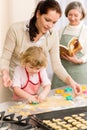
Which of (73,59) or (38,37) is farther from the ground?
(38,37)

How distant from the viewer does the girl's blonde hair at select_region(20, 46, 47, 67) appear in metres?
1.70

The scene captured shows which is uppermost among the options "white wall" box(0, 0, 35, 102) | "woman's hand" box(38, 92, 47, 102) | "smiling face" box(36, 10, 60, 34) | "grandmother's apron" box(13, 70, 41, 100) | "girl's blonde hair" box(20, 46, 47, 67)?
"white wall" box(0, 0, 35, 102)

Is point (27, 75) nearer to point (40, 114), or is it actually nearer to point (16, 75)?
point (16, 75)

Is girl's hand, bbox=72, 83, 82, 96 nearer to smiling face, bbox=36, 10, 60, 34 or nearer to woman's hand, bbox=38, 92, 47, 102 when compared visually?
woman's hand, bbox=38, 92, 47, 102

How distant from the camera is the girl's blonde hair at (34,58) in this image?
170 cm

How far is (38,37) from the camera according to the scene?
6.53 feet

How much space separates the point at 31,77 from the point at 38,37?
30 cm

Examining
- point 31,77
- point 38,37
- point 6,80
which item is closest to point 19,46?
point 38,37

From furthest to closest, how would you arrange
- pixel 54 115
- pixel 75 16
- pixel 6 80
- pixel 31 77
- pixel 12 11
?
pixel 12 11 → pixel 75 16 → pixel 31 77 → pixel 6 80 → pixel 54 115

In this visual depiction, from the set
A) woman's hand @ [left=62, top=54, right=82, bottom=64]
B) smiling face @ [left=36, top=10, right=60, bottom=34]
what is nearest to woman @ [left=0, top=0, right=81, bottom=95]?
smiling face @ [left=36, top=10, right=60, bottom=34]

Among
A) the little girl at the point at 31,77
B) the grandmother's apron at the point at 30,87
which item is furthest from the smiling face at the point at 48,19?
the grandmother's apron at the point at 30,87

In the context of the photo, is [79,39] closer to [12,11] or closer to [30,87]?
[12,11]

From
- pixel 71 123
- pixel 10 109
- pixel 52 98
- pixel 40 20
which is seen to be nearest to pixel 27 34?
pixel 40 20

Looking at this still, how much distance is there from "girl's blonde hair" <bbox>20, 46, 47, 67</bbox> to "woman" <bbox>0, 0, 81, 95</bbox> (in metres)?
0.15
